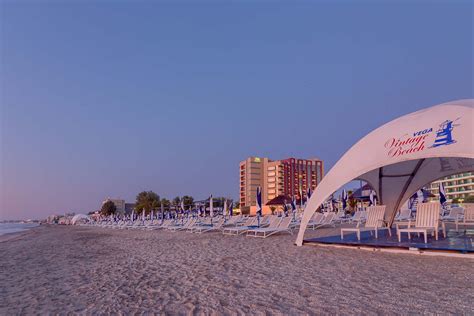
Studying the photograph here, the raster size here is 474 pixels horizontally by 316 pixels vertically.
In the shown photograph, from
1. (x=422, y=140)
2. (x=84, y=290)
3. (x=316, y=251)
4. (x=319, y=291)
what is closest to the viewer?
(x=319, y=291)

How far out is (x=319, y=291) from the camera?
14.1ft

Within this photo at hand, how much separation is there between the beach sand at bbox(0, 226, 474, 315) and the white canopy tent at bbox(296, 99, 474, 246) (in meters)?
1.93

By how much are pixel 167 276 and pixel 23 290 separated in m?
2.30

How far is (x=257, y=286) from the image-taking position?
186 inches

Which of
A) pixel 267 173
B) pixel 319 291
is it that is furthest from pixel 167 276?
pixel 267 173

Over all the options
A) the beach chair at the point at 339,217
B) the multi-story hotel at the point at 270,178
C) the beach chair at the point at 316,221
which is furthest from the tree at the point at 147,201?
the beach chair at the point at 316,221

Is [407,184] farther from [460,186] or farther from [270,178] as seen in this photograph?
[270,178]

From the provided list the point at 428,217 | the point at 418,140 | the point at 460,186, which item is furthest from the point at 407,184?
the point at 460,186

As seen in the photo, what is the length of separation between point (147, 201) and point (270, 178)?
135 feet

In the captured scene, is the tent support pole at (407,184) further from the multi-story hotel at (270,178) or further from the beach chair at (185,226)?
the multi-story hotel at (270,178)

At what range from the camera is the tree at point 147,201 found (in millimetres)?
61519

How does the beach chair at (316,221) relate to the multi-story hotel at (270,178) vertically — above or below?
below

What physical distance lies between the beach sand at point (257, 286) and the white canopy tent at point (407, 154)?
76.0 inches

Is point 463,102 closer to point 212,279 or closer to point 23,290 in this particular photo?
point 212,279
